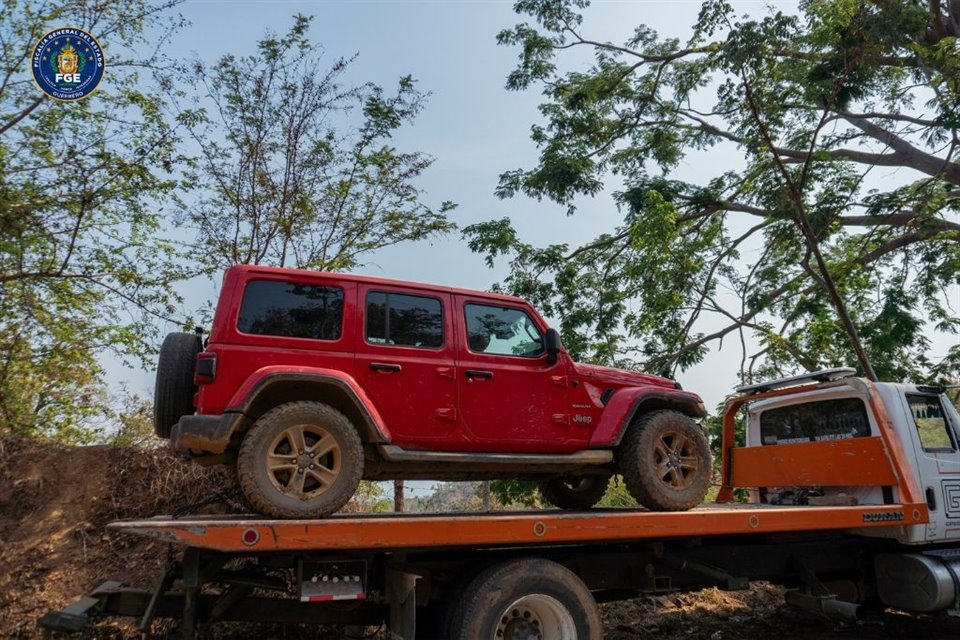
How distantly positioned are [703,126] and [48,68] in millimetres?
12280

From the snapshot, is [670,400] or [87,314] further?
[87,314]

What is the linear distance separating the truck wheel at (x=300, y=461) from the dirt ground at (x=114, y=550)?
2878 mm

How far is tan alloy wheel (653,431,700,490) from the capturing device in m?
5.65

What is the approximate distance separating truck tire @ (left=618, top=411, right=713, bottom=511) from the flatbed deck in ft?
1.14

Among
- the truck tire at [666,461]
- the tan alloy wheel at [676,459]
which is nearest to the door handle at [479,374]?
the truck tire at [666,461]

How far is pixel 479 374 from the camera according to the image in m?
5.19

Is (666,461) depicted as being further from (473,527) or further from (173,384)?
(173,384)

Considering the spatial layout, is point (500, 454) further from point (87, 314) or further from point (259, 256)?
point (87, 314)

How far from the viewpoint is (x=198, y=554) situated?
4145mm

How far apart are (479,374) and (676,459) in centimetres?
189

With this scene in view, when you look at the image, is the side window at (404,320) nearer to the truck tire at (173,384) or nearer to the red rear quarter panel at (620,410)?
the truck tire at (173,384)

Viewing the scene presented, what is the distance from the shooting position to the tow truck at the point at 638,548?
13.6 ft

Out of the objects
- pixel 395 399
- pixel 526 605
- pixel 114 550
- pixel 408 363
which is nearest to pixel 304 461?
pixel 395 399


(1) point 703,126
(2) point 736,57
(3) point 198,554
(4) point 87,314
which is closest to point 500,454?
(3) point 198,554
